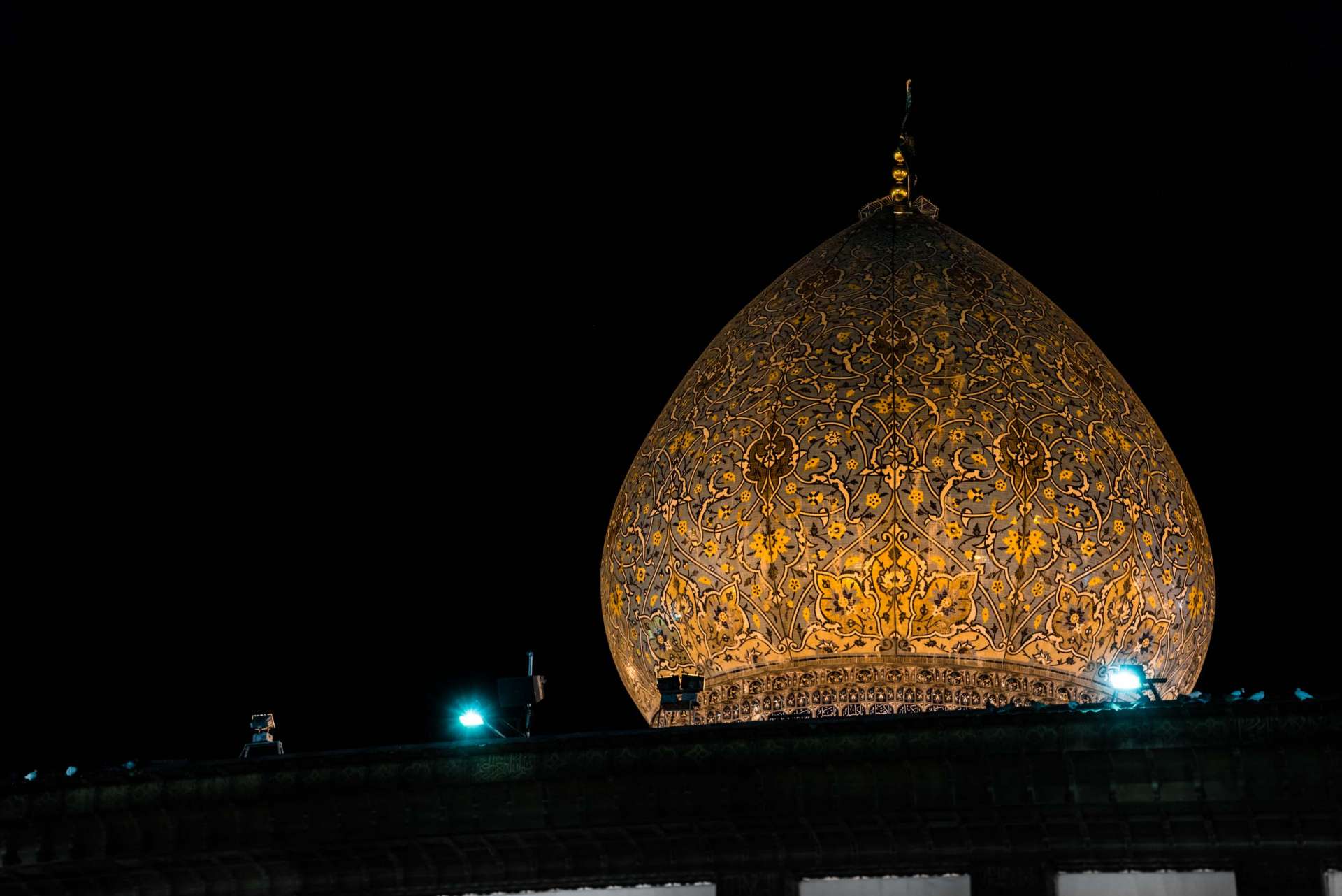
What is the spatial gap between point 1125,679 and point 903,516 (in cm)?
168

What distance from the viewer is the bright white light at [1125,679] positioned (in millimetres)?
14125

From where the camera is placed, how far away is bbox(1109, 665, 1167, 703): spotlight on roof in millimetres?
14031

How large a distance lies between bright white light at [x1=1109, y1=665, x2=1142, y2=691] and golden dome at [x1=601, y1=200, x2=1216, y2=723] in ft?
0.43

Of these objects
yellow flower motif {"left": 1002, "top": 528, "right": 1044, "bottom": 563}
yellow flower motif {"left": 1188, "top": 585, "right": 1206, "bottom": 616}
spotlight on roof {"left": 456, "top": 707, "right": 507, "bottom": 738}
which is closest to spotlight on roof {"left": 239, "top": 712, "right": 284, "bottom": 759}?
spotlight on roof {"left": 456, "top": 707, "right": 507, "bottom": 738}

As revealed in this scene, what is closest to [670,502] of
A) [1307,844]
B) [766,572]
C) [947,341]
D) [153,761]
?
[766,572]

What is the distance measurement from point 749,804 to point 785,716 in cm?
155

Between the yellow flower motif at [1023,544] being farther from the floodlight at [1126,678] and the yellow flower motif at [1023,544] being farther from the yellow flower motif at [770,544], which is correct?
the yellow flower motif at [770,544]

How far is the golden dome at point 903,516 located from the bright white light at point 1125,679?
0.13 meters

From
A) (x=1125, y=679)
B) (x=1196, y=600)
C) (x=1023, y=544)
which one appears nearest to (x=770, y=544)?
(x=1023, y=544)

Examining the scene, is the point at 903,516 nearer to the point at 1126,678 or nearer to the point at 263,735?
the point at 1126,678

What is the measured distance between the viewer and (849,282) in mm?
16359

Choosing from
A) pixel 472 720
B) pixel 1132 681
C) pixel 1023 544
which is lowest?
pixel 472 720

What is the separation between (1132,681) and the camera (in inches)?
568

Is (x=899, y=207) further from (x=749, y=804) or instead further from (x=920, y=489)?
(x=749, y=804)
